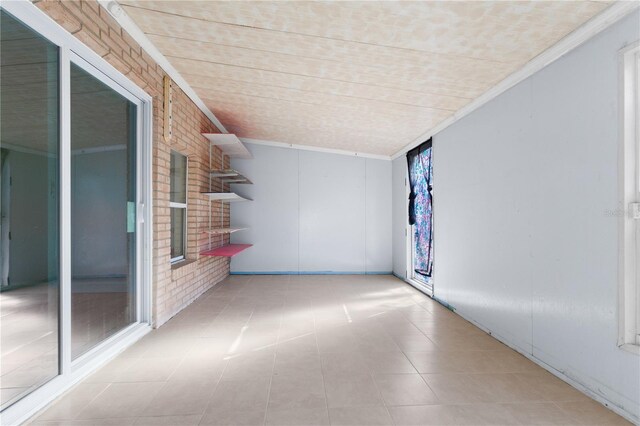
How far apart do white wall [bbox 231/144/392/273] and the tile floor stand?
286 cm

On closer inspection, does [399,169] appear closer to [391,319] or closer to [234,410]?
[391,319]

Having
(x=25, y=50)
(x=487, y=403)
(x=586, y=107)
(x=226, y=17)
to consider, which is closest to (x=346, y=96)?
(x=226, y=17)

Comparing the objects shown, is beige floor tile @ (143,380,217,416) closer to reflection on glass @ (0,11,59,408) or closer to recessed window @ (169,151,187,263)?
reflection on glass @ (0,11,59,408)

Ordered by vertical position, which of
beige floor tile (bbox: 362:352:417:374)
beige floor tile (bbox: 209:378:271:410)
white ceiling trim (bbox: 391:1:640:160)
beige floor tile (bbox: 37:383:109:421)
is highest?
white ceiling trim (bbox: 391:1:640:160)

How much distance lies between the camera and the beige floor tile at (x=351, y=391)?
2059mm

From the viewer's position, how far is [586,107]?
2.18 metres

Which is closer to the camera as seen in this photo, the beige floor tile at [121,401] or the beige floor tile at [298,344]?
the beige floor tile at [121,401]

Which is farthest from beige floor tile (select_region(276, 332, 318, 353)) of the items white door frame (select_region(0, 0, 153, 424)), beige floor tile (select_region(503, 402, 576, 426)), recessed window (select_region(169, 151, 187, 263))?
recessed window (select_region(169, 151, 187, 263))

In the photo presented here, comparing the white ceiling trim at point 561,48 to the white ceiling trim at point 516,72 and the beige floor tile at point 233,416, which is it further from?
the beige floor tile at point 233,416

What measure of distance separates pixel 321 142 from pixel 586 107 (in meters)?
4.52

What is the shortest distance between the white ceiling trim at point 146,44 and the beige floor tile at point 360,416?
11.1 feet

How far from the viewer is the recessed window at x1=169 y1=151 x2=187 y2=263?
13.3ft

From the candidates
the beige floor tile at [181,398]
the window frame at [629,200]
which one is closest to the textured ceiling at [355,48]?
the window frame at [629,200]

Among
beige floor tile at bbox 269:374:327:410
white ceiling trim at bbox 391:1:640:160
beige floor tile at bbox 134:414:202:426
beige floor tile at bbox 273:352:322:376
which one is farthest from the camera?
beige floor tile at bbox 273:352:322:376
